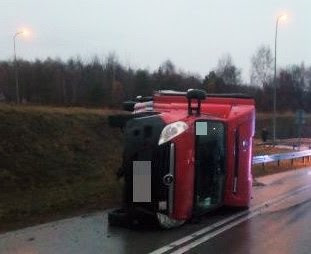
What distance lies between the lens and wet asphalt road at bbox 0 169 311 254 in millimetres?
9000

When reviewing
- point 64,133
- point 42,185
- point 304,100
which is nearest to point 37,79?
point 304,100

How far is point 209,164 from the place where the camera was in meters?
11.4

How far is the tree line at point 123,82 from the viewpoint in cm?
8586

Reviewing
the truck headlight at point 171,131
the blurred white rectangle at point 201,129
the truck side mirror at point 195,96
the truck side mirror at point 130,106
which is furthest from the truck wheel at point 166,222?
the truck side mirror at point 130,106

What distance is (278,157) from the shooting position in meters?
29.2

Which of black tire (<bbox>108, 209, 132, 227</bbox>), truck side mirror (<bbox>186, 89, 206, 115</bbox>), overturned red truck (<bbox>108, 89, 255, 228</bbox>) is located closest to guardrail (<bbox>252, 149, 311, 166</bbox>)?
overturned red truck (<bbox>108, 89, 255, 228</bbox>)

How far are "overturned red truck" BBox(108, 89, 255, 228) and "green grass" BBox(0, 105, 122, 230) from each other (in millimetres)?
2328

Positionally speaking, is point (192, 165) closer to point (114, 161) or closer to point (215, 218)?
point (215, 218)

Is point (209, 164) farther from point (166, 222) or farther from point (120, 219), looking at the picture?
point (120, 219)

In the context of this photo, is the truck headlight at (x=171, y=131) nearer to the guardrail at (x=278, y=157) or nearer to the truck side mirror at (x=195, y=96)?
the truck side mirror at (x=195, y=96)

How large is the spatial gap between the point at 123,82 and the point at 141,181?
9272 centimetres

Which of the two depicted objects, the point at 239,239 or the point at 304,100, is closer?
the point at 239,239

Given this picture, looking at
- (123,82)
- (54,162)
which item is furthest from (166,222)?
(123,82)

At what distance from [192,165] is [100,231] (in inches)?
69.8
